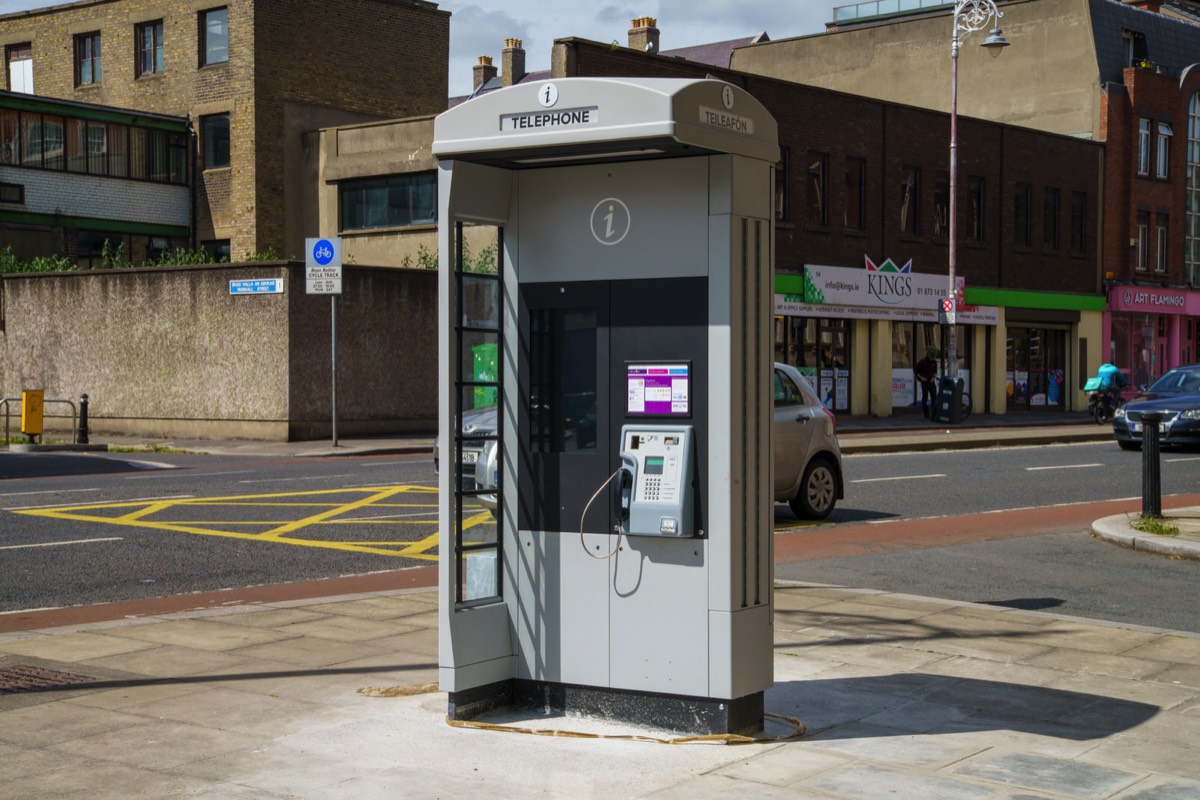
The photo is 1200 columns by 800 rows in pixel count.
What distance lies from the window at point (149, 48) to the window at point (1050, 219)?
28.8m

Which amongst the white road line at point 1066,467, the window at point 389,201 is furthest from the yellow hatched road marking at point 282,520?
the window at point 389,201

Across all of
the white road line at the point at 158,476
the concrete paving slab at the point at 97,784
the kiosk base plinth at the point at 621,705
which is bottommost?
the concrete paving slab at the point at 97,784

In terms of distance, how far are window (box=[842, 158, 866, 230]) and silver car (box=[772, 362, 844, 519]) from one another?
2695 centimetres

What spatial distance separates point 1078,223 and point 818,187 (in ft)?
44.1

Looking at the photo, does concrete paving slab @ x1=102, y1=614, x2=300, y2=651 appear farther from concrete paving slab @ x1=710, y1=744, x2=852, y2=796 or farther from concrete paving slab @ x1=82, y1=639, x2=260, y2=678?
concrete paving slab @ x1=710, y1=744, x2=852, y2=796

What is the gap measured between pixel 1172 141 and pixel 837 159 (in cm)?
1803

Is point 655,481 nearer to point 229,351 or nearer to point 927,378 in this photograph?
point 229,351

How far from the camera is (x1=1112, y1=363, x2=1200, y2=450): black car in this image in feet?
85.3

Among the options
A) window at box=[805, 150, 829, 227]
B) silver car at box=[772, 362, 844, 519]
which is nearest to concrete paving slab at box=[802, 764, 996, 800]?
silver car at box=[772, 362, 844, 519]

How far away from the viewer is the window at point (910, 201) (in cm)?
4312

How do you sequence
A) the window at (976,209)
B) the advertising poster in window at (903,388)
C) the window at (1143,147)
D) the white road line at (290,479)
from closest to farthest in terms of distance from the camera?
the white road line at (290,479) < the advertising poster in window at (903,388) < the window at (976,209) < the window at (1143,147)

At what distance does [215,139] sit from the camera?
145ft

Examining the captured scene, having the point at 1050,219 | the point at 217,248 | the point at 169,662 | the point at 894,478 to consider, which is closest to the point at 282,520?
the point at 169,662

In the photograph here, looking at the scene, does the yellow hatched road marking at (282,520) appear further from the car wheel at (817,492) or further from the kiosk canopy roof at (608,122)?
the kiosk canopy roof at (608,122)
